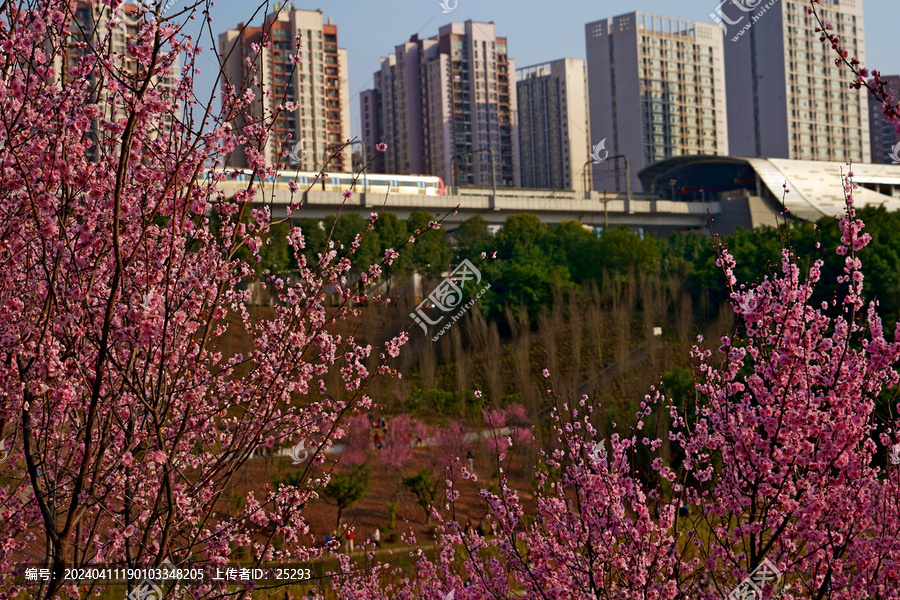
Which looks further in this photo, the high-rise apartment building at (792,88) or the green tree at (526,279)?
the high-rise apartment building at (792,88)

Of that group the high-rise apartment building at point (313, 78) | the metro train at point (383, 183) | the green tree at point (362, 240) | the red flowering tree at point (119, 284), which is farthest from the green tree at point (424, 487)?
the high-rise apartment building at point (313, 78)

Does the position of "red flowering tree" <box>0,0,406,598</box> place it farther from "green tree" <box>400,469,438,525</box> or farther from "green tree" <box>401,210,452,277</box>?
"green tree" <box>401,210,452,277</box>

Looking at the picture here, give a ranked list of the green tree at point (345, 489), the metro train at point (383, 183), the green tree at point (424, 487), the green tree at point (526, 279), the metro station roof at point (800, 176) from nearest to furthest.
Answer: the green tree at point (345, 489) → the green tree at point (424, 487) → the green tree at point (526, 279) → the metro train at point (383, 183) → the metro station roof at point (800, 176)

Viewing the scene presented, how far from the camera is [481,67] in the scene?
221ft

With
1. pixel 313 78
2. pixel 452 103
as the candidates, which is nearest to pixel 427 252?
pixel 313 78

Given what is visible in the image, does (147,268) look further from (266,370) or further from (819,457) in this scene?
(819,457)

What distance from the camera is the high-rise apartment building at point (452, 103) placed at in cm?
6638

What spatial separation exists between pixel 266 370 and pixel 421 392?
18386 millimetres

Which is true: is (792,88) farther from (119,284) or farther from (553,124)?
(119,284)

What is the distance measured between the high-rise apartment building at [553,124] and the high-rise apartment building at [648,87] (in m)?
2.40

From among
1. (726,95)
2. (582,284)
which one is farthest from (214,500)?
(726,95)

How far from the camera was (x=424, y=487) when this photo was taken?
657 inches

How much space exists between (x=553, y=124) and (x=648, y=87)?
8457 millimetres

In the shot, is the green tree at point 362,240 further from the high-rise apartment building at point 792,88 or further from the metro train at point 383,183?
the high-rise apartment building at point 792,88
